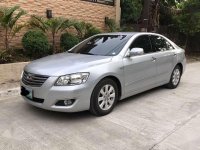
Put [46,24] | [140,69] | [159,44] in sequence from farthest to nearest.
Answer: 1. [46,24]
2. [159,44]
3. [140,69]

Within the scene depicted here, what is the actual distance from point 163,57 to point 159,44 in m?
0.38

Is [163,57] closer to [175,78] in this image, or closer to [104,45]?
[175,78]

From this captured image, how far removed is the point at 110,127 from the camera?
484cm

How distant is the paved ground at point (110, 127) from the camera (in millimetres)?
4223

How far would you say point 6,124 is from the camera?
495cm

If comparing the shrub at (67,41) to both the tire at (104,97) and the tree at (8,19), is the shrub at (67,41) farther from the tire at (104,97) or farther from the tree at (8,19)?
the tire at (104,97)

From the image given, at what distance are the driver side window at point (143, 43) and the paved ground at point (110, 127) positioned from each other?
1134mm

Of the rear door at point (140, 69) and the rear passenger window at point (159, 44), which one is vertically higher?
the rear passenger window at point (159, 44)

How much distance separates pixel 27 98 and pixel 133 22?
1174 centimetres

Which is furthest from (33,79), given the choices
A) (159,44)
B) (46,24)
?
(46,24)

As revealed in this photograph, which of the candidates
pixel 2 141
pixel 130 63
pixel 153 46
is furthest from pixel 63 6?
pixel 2 141

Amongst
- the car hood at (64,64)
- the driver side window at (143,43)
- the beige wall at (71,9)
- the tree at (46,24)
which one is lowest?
the car hood at (64,64)

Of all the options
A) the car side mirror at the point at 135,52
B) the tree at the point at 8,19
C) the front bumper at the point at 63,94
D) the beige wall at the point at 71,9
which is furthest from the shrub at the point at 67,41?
the front bumper at the point at 63,94

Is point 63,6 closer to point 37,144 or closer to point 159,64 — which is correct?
point 159,64
